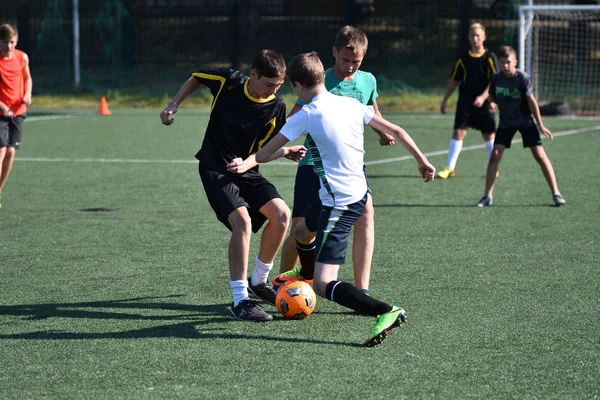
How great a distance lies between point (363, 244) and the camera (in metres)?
6.13

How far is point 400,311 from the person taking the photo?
210 inches

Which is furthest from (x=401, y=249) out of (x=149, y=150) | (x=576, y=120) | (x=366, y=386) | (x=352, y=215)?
(x=576, y=120)

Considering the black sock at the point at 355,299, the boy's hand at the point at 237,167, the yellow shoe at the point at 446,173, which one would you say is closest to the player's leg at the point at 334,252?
the black sock at the point at 355,299

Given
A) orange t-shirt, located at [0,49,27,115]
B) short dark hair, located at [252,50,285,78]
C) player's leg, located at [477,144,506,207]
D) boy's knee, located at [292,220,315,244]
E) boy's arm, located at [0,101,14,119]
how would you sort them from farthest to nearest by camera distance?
player's leg, located at [477,144,506,207]
orange t-shirt, located at [0,49,27,115]
boy's arm, located at [0,101,14,119]
boy's knee, located at [292,220,315,244]
short dark hair, located at [252,50,285,78]

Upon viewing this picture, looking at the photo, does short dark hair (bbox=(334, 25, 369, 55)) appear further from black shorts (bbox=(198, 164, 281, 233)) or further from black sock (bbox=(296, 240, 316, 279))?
black sock (bbox=(296, 240, 316, 279))

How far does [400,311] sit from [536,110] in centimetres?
554

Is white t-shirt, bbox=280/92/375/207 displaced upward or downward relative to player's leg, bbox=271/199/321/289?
upward

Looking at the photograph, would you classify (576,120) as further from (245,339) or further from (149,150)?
(245,339)

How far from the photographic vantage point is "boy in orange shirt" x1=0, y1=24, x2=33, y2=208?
33.2 ft

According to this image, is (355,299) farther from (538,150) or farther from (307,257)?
(538,150)

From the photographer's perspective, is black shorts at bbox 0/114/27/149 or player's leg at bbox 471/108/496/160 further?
player's leg at bbox 471/108/496/160

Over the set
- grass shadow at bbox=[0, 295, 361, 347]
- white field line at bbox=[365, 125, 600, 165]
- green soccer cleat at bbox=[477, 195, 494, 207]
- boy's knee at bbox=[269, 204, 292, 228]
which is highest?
boy's knee at bbox=[269, 204, 292, 228]

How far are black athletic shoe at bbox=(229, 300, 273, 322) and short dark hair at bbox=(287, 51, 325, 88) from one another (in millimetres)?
1415

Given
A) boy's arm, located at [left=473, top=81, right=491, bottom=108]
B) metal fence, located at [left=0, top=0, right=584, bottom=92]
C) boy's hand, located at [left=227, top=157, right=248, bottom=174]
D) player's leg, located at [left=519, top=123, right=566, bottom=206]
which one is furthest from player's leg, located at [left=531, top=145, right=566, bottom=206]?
metal fence, located at [left=0, top=0, right=584, bottom=92]
